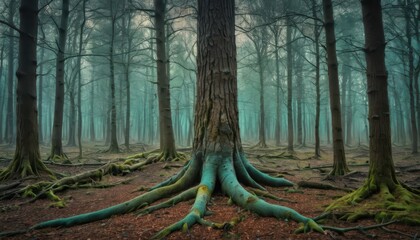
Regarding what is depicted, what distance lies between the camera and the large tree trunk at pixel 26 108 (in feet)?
21.6

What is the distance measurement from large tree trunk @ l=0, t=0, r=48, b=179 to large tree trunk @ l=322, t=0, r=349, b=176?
800 cm

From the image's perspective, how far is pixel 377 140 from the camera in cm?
411

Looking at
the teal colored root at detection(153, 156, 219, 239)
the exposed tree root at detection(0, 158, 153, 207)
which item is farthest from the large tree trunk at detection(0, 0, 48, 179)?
the teal colored root at detection(153, 156, 219, 239)

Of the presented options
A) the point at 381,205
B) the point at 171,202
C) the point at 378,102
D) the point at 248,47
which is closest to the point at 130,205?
the point at 171,202

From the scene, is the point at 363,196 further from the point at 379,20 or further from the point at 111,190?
the point at 111,190

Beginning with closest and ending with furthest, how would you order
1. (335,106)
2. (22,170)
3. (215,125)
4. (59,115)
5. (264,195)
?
(264,195)
(215,125)
(22,170)
(335,106)
(59,115)

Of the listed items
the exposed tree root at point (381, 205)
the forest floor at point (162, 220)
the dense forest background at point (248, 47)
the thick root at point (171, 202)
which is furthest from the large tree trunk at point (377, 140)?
the thick root at point (171, 202)

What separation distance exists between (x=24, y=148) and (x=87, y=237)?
4986 mm

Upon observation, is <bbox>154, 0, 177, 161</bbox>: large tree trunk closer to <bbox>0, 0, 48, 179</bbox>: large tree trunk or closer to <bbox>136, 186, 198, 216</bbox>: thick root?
<bbox>0, 0, 48, 179</bbox>: large tree trunk

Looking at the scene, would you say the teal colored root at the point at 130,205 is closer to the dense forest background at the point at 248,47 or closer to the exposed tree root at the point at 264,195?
the exposed tree root at the point at 264,195

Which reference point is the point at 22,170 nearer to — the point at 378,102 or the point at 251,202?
the point at 251,202

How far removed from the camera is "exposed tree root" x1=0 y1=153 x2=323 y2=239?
3.17 m

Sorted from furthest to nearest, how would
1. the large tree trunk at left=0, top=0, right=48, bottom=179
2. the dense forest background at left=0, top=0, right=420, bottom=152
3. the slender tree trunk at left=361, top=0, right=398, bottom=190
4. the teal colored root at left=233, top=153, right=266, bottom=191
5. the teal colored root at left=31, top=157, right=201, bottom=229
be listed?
the dense forest background at left=0, top=0, right=420, bottom=152, the large tree trunk at left=0, top=0, right=48, bottom=179, the teal colored root at left=233, top=153, right=266, bottom=191, the slender tree trunk at left=361, top=0, right=398, bottom=190, the teal colored root at left=31, top=157, right=201, bottom=229

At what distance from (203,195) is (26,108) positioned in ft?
19.0
